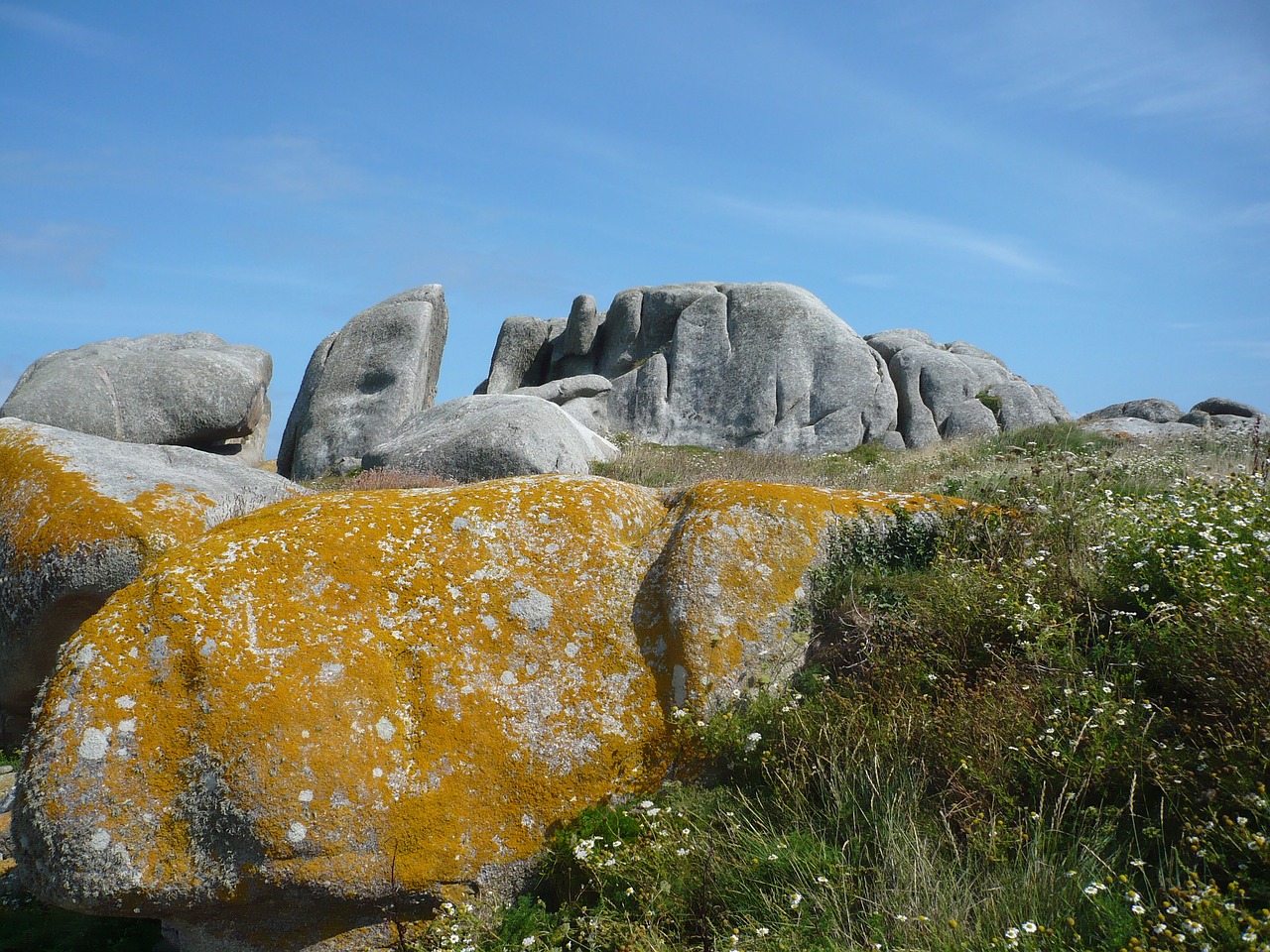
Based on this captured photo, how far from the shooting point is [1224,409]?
91.0 ft

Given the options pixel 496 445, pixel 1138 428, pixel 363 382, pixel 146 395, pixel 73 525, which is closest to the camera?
pixel 73 525

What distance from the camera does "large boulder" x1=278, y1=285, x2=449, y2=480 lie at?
23453 mm

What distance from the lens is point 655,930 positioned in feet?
12.1

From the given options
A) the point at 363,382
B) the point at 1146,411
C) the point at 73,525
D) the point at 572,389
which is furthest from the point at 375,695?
the point at 1146,411

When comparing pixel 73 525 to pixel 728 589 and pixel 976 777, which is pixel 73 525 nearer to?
pixel 728 589

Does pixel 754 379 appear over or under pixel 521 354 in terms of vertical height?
under

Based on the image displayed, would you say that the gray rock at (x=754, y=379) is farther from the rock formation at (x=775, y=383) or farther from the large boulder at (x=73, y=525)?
the large boulder at (x=73, y=525)

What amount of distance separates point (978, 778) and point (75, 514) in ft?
19.2

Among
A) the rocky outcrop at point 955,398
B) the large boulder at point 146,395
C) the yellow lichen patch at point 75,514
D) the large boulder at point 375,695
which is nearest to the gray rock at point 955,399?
the rocky outcrop at point 955,398

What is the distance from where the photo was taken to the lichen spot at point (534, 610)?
4.65 meters

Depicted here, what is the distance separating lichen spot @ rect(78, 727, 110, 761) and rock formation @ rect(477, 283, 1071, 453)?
24482mm

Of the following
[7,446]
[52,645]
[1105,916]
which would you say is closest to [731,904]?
[1105,916]

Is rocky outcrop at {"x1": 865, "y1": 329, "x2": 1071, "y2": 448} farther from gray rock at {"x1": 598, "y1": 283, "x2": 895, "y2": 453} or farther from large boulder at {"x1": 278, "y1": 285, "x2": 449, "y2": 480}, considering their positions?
large boulder at {"x1": 278, "y1": 285, "x2": 449, "y2": 480}

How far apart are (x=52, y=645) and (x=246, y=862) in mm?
3626
